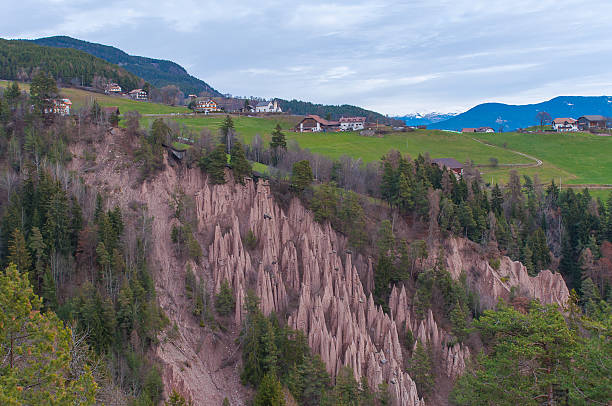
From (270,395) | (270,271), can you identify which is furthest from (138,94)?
(270,395)

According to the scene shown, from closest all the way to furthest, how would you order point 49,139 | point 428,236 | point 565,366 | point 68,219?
point 565,366, point 68,219, point 49,139, point 428,236

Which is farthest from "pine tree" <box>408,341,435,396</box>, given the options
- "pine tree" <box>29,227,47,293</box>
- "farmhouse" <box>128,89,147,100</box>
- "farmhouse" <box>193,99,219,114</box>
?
"farmhouse" <box>128,89,147,100</box>

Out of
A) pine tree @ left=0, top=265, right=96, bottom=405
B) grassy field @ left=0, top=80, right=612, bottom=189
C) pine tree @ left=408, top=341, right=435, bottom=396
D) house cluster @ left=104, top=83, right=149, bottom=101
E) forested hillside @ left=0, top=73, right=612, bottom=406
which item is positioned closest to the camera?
pine tree @ left=0, top=265, right=96, bottom=405

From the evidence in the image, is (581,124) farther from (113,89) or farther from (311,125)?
(113,89)

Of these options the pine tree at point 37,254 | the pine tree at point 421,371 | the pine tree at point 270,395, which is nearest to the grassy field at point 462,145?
the pine tree at point 37,254

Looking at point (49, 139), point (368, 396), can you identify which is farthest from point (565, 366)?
point (49, 139)

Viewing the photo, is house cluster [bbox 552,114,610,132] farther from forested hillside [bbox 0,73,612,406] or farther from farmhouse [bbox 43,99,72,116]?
farmhouse [bbox 43,99,72,116]

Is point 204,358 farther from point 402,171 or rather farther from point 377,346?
point 402,171
